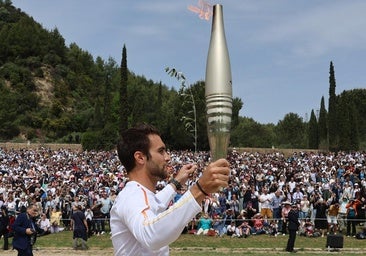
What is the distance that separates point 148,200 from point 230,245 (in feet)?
58.3

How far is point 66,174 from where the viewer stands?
33.8 m

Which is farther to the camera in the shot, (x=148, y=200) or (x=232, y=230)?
(x=232, y=230)

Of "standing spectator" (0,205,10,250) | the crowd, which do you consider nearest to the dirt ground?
"standing spectator" (0,205,10,250)

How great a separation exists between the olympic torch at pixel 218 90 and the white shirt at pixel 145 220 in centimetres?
29

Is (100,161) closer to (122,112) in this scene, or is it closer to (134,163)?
(122,112)

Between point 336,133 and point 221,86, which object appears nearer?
point 221,86

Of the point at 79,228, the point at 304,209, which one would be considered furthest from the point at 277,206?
the point at 79,228

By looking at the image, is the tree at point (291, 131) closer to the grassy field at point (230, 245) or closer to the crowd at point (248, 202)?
the crowd at point (248, 202)

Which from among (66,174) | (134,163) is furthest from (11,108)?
(134,163)

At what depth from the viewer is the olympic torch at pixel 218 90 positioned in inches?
95.0

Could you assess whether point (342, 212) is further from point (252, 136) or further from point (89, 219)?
point (252, 136)

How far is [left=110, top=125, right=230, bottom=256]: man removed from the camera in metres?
2.46

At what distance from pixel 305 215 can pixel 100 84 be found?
306ft

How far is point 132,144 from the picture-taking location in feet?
10.6
